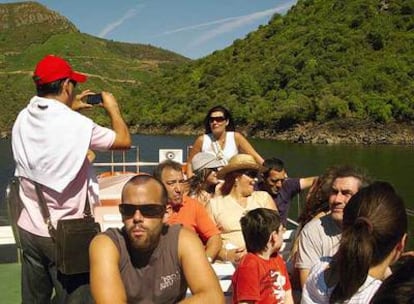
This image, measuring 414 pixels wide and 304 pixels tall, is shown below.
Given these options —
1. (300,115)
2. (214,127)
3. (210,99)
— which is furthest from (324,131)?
(214,127)

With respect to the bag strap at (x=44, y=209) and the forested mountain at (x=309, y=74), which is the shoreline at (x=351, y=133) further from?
the bag strap at (x=44, y=209)

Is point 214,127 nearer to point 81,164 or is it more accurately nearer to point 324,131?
point 81,164

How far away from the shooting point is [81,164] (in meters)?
2.38

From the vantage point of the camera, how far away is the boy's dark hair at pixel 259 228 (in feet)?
8.99

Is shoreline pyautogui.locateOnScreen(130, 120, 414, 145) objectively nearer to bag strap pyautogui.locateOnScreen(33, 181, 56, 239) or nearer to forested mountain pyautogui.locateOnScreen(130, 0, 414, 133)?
forested mountain pyautogui.locateOnScreen(130, 0, 414, 133)

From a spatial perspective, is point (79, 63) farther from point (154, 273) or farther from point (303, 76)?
point (154, 273)

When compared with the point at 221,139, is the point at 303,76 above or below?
above

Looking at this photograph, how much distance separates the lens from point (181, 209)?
351cm

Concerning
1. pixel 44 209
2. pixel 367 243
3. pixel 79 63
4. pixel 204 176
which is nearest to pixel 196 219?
pixel 204 176

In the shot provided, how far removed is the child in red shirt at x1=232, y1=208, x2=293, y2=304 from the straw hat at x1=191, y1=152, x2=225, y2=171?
4.67 feet

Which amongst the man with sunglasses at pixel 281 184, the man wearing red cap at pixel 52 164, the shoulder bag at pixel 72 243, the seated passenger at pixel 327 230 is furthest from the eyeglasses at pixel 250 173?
the shoulder bag at pixel 72 243

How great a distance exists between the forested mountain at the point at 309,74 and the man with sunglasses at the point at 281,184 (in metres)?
52.8

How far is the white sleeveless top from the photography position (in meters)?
4.75

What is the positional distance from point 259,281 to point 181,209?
0.97m
